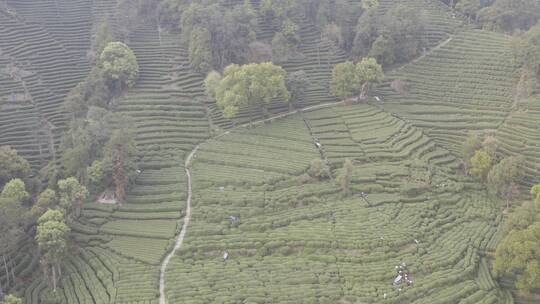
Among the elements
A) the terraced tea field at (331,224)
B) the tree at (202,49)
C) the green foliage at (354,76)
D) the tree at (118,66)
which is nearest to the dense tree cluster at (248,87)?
the terraced tea field at (331,224)

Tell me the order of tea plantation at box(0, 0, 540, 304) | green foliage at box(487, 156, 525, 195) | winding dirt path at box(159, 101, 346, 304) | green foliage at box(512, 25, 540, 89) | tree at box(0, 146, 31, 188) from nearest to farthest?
winding dirt path at box(159, 101, 346, 304), tea plantation at box(0, 0, 540, 304), green foliage at box(487, 156, 525, 195), tree at box(0, 146, 31, 188), green foliage at box(512, 25, 540, 89)

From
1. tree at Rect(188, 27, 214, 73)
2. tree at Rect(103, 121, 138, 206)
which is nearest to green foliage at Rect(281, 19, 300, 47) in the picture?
tree at Rect(188, 27, 214, 73)

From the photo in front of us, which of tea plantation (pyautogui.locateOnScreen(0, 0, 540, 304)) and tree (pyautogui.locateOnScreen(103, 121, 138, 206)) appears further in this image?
tree (pyautogui.locateOnScreen(103, 121, 138, 206))

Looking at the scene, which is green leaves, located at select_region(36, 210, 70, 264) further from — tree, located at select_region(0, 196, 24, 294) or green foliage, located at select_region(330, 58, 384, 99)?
green foliage, located at select_region(330, 58, 384, 99)

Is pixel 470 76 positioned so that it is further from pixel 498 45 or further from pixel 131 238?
pixel 131 238

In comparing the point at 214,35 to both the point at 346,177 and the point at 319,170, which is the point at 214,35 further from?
the point at 346,177

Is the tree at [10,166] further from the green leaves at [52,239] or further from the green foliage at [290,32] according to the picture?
the green foliage at [290,32]

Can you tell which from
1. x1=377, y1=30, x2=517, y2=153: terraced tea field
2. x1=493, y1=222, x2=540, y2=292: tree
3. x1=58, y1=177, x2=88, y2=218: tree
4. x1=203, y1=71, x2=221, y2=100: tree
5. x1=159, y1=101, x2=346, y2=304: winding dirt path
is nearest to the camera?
x1=493, y1=222, x2=540, y2=292: tree

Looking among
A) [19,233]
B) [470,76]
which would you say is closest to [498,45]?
[470,76]

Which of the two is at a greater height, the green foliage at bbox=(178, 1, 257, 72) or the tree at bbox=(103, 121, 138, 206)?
the green foliage at bbox=(178, 1, 257, 72)
